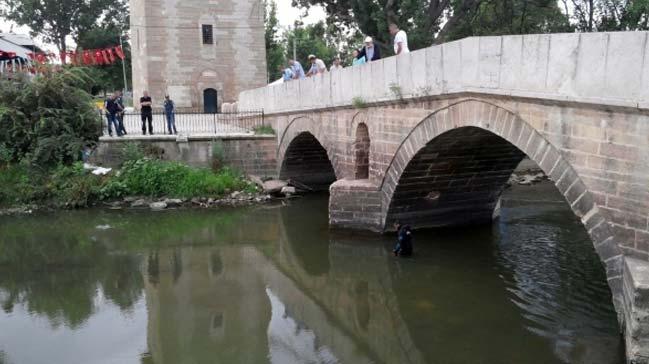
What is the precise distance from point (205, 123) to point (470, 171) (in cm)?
1256

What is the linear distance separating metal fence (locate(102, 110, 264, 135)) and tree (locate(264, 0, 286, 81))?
46.9 feet

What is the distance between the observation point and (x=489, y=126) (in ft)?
24.5

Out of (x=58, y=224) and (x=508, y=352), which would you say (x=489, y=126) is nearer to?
(x=508, y=352)

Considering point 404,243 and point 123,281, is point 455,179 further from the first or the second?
point 123,281

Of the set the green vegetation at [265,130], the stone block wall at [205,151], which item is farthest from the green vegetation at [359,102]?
the green vegetation at [265,130]

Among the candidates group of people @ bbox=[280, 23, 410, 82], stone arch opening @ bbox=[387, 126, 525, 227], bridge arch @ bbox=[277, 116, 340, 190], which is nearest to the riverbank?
bridge arch @ bbox=[277, 116, 340, 190]

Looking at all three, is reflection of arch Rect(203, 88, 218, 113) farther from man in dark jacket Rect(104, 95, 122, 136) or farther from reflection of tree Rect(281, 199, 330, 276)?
reflection of tree Rect(281, 199, 330, 276)

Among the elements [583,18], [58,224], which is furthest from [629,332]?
[583,18]

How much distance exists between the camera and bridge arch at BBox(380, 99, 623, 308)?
5996 millimetres

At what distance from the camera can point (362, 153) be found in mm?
11719

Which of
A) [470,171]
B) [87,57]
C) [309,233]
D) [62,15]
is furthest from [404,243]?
[62,15]

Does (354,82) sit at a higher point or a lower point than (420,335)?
higher

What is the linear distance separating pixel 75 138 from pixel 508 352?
540 inches

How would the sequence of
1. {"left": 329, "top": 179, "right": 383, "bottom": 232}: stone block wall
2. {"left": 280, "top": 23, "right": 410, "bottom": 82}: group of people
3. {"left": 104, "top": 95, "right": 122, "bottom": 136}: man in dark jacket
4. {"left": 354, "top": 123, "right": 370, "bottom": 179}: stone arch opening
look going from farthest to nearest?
{"left": 104, "top": 95, "right": 122, "bottom": 136}: man in dark jacket < {"left": 354, "top": 123, "right": 370, "bottom": 179}: stone arch opening < {"left": 329, "top": 179, "right": 383, "bottom": 232}: stone block wall < {"left": 280, "top": 23, "right": 410, "bottom": 82}: group of people
